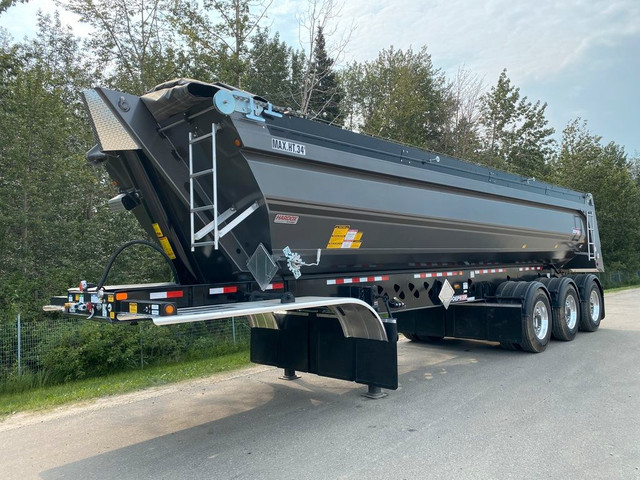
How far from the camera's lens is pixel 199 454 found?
456 cm

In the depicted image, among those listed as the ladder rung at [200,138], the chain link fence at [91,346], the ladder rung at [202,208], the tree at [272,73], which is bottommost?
the chain link fence at [91,346]

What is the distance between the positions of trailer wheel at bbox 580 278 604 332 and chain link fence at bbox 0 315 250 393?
723cm

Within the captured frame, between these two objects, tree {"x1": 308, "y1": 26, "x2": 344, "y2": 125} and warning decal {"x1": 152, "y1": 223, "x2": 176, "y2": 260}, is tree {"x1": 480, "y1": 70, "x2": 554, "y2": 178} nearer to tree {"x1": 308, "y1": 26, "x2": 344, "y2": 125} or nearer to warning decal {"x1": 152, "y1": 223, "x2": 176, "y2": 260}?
tree {"x1": 308, "y1": 26, "x2": 344, "y2": 125}

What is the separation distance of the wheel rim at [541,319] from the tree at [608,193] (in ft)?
76.2

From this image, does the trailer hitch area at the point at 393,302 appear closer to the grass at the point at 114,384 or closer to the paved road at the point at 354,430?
the paved road at the point at 354,430

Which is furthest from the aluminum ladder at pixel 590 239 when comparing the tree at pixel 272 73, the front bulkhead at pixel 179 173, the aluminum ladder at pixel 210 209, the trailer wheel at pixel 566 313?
the tree at pixel 272 73

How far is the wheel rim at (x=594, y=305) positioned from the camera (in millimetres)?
11062

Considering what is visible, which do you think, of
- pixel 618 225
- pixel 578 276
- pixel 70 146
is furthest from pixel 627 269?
pixel 70 146

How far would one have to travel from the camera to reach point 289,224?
5.11m

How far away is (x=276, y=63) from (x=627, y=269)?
960 inches

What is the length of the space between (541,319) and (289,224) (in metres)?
6.23

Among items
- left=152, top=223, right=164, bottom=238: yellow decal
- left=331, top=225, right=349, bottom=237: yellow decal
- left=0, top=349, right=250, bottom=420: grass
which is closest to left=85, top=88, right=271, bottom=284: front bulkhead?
left=152, top=223, right=164, bottom=238: yellow decal

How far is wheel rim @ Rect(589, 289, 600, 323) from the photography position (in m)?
11.1

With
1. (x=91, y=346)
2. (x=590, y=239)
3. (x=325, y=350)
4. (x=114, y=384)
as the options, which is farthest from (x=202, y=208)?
(x=590, y=239)
